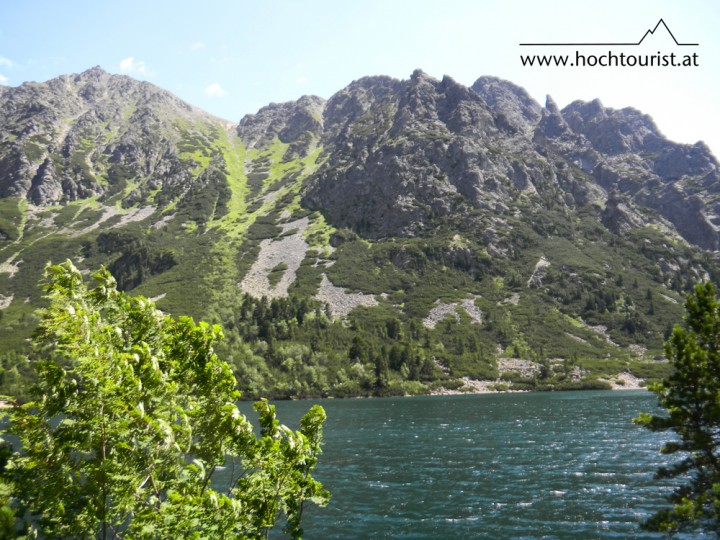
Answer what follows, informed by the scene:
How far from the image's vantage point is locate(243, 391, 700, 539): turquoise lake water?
23.8 metres

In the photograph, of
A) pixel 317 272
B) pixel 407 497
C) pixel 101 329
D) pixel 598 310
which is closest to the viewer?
pixel 101 329

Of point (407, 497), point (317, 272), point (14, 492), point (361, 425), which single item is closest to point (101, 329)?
point (14, 492)

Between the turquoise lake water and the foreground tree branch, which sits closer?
the foreground tree branch

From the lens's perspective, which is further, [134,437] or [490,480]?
[490,480]

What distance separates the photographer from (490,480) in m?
33.0

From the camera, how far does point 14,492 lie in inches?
311

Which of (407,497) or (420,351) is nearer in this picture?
(407,497)

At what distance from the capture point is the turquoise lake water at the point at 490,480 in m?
23.8

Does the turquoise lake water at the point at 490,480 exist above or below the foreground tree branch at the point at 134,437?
below

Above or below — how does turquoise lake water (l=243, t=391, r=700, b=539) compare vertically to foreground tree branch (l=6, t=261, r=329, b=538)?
below

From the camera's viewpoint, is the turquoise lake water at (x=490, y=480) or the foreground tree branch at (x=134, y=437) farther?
the turquoise lake water at (x=490, y=480)

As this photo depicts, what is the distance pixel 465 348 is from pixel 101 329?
5766 inches

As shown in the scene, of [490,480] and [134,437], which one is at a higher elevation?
[134,437]

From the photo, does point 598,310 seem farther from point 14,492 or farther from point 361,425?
point 14,492
